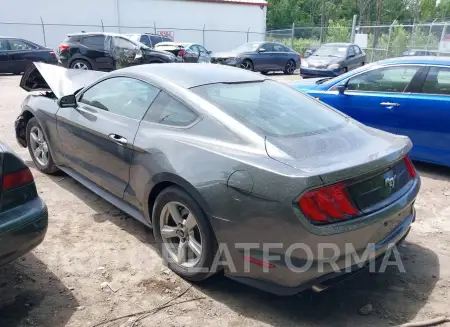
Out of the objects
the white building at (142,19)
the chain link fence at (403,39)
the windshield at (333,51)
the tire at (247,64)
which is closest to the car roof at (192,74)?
the windshield at (333,51)

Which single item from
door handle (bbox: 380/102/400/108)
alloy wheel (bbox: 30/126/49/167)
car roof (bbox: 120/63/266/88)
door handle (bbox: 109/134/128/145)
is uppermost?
car roof (bbox: 120/63/266/88)

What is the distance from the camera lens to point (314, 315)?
8.91ft

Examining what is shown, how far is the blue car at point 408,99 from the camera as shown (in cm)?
519

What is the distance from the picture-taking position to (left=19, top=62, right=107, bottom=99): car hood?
4859 mm

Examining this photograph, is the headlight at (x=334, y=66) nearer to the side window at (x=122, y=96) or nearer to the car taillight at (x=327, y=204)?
the side window at (x=122, y=96)

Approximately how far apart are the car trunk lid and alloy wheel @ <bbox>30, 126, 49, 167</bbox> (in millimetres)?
3152

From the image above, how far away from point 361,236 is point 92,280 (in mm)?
1919

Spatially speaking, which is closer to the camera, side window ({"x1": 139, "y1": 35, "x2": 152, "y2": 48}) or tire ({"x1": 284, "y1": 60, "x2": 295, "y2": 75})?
side window ({"x1": 139, "y1": 35, "x2": 152, "y2": 48})

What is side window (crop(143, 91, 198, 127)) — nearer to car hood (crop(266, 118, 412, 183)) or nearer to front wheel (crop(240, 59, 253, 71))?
car hood (crop(266, 118, 412, 183))

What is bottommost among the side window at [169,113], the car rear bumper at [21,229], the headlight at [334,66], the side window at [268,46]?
the headlight at [334,66]

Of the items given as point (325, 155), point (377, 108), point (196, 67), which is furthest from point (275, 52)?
point (325, 155)

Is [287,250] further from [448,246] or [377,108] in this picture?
[377,108]

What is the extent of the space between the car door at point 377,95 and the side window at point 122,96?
3.39 metres

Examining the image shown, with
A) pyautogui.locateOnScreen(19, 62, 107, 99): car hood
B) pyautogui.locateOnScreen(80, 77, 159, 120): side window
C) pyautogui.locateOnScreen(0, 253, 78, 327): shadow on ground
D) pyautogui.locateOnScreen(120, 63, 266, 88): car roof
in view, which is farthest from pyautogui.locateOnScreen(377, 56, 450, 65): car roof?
pyautogui.locateOnScreen(0, 253, 78, 327): shadow on ground
